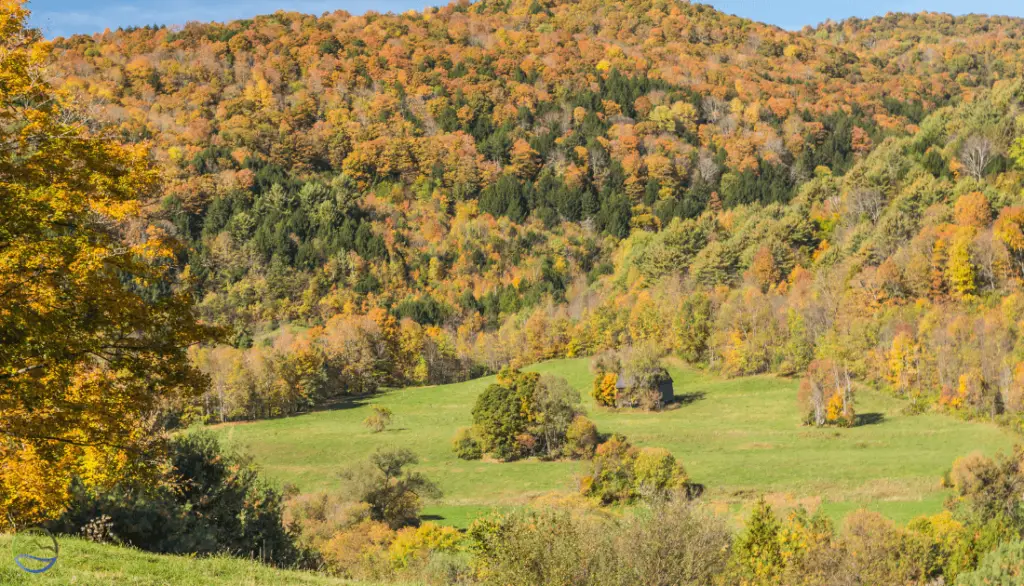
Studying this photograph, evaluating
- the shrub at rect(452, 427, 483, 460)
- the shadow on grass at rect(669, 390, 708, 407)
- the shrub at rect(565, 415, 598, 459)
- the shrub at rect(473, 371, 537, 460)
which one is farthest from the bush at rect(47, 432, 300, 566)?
the shadow on grass at rect(669, 390, 708, 407)

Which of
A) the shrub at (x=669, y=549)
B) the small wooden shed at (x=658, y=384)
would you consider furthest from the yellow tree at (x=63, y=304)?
the small wooden shed at (x=658, y=384)

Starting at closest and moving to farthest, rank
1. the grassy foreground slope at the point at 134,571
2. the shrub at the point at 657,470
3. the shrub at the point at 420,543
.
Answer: the grassy foreground slope at the point at 134,571
the shrub at the point at 420,543
the shrub at the point at 657,470

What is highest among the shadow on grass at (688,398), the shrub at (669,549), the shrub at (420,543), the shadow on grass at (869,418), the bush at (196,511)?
the bush at (196,511)

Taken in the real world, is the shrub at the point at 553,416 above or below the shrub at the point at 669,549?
below

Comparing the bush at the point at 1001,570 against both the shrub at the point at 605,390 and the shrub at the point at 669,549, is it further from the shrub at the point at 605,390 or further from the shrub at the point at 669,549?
the shrub at the point at 605,390

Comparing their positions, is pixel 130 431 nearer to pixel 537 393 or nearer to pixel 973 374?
pixel 537 393

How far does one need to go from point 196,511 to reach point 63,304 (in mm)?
12207

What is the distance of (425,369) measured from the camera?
122m

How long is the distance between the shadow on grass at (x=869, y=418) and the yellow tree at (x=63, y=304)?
242 feet

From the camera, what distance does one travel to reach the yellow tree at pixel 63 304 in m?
11.8

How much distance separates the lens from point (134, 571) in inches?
502

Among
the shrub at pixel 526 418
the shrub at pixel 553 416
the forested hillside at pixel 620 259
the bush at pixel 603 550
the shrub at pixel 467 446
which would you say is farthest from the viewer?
the forested hillside at pixel 620 259

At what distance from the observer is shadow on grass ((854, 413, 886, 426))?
73.2 m

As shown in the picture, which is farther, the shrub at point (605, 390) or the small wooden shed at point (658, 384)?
the shrub at point (605, 390)
